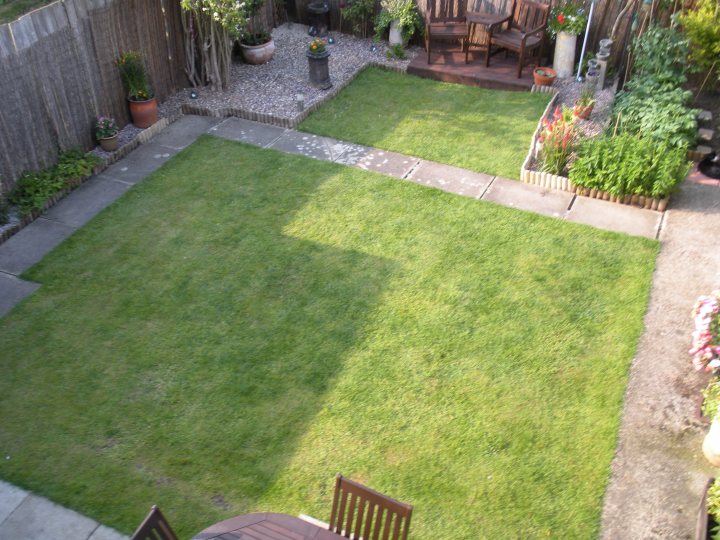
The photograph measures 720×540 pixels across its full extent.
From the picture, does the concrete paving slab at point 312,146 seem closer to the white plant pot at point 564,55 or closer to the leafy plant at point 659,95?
the leafy plant at point 659,95

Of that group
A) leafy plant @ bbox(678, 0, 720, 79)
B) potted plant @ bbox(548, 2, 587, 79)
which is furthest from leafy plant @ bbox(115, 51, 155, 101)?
leafy plant @ bbox(678, 0, 720, 79)

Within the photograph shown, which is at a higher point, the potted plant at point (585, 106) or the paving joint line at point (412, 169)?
the potted plant at point (585, 106)

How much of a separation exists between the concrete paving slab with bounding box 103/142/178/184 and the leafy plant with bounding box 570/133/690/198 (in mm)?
5604

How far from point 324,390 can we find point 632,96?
251 inches

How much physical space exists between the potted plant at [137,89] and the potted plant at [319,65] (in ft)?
8.67

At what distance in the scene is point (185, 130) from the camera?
10.1 m

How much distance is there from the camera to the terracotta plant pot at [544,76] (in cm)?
1081

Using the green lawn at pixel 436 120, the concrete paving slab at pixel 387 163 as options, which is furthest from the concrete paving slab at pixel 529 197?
the concrete paving slab at pixel 387 163

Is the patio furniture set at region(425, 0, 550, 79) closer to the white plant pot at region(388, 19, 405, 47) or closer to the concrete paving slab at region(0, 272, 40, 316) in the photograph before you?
the white plant pot at region(388, 19, 405, 47)

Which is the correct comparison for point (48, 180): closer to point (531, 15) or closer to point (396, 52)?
point (396, 52)

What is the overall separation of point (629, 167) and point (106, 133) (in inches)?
273

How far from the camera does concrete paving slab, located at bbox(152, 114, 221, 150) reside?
387 inches

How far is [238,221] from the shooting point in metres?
8.21

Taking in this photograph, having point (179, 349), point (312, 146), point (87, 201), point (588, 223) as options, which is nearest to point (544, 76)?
point (588, 223)
